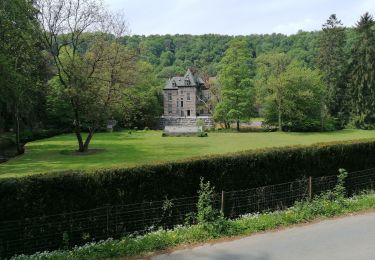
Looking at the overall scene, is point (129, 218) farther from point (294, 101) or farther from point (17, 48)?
point (294, 101)

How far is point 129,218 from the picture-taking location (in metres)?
11.3

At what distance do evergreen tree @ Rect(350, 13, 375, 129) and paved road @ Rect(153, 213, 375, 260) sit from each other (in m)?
59.7

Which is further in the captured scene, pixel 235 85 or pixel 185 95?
pixel 185 95

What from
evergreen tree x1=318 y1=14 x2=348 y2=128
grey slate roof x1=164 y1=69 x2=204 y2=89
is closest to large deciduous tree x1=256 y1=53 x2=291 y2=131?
evergreen tree x1=318 y1=14 x2=348 y2=128

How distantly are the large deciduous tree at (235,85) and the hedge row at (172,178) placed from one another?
46.4 meters

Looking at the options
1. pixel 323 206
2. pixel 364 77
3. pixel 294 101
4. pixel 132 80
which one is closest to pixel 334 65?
pixel 364 77

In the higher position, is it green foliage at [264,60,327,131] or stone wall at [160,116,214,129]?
green foliage at [264,60,327,131]

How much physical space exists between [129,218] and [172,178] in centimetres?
189

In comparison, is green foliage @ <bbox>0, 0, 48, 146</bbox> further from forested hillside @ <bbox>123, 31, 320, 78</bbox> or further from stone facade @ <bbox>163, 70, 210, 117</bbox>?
forested hillside @ <bbox>123, 31, 320, 78</bbox>

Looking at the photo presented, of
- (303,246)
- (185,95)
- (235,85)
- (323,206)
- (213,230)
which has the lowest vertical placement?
(303,246)

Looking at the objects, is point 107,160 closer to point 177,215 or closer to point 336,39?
point 177,215

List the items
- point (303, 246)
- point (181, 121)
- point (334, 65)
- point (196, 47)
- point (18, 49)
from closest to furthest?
point (303, 246)
point (18, 49)
point (334, 65)
point (181, 121)
point (196, 47)

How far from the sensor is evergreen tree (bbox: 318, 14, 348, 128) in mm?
69062

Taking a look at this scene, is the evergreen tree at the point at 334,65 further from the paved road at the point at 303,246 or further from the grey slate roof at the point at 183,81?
the paved road at the point at 303,246
